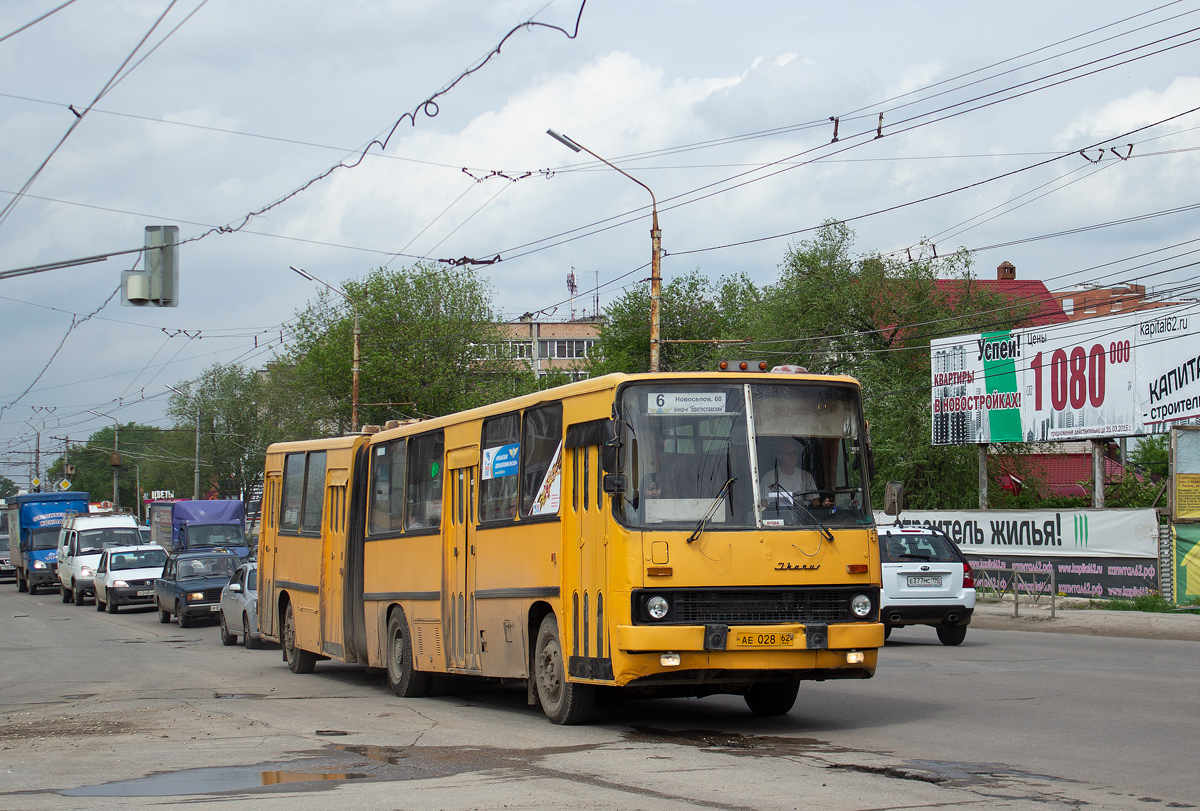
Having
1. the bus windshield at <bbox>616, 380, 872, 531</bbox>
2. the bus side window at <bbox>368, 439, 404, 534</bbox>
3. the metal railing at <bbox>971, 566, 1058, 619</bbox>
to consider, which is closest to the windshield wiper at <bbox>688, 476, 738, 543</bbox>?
the bus windshield at <bbox>616, 380, 872, 531</bbox>

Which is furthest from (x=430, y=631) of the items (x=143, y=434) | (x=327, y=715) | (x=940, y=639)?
(x=143, y=434)

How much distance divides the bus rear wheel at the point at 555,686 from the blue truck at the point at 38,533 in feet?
126

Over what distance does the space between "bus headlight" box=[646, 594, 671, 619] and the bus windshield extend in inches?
21.1

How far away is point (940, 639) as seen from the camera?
19906mm

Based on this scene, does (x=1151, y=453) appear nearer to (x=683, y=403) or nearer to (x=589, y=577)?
(x=683, y=403)

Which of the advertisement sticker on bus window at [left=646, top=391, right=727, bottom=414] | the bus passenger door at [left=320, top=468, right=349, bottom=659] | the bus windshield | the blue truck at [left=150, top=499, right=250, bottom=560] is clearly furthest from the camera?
the blue truck at [left=150, top=499, right=250, bottom=560]

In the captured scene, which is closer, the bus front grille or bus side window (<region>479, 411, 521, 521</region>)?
the bus front grille

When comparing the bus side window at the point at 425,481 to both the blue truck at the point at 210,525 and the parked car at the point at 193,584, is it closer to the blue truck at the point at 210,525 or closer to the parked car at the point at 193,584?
the parked car at the point at 193,584

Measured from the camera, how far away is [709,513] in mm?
10047

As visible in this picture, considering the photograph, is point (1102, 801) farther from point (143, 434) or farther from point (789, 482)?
point (143, 434)

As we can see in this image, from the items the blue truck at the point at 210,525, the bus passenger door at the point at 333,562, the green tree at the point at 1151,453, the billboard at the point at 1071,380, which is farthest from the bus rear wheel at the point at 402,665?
the green tree at the point at 1151,453

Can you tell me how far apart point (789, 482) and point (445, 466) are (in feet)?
15.5

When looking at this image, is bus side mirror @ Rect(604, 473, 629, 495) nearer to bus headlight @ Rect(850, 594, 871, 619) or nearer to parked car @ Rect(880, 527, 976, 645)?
bus headlight @ Rect(850, 594, 871, 619)

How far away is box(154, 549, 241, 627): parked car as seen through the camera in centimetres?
2872
